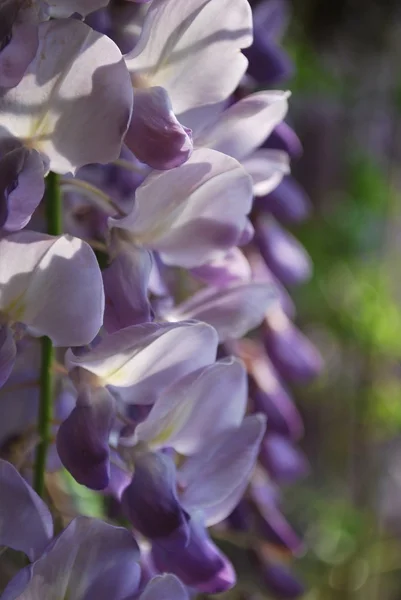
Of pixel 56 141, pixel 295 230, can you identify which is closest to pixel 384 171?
pixel 295 230

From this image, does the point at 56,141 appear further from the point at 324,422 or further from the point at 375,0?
the point at 324,422

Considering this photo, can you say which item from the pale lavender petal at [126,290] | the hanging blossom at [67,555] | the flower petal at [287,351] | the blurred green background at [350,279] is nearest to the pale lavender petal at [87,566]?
the hanging blossom at [67,555]

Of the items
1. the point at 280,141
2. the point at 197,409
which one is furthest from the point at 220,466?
the point at 280,141

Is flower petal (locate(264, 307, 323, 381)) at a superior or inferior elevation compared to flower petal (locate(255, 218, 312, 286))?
inferior

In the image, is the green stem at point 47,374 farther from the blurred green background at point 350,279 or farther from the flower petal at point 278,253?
the blurred green background at point 350,279

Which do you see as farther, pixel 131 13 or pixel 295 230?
pixel 295 230

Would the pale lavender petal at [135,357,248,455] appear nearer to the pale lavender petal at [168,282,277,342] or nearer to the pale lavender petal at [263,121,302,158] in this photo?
the pale lavender petal at [168,282,277,342]

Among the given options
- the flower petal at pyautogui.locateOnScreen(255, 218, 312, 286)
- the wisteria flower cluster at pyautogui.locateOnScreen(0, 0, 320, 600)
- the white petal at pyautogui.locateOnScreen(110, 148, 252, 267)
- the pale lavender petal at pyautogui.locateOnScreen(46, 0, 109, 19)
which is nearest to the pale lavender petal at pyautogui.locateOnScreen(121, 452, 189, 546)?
the wisteria flower cluster at pyautogui.locateOnScreen(0, 0, 320, 600)
